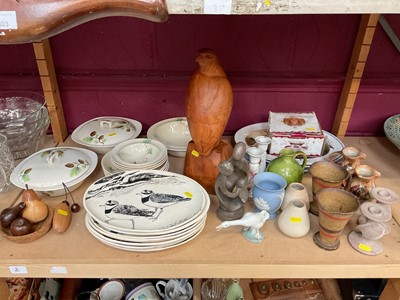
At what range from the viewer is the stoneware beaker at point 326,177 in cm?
84

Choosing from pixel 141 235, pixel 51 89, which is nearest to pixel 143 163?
pixel 141 235

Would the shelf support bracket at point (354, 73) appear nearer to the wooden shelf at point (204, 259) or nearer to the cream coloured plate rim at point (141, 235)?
the wooden shelf at point (204, 259)

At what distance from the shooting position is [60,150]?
40.5 inches

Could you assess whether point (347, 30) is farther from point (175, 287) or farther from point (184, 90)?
point (175, 287)

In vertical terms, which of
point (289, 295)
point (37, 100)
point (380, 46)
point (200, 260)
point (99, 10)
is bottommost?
point (289, 295)

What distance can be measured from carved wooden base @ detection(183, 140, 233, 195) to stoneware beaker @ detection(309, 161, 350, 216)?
8.8 inches

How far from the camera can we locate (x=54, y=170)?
95cm

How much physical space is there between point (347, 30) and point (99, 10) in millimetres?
789

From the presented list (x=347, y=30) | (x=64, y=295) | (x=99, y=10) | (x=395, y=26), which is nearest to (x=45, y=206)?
(x=64, y=295)

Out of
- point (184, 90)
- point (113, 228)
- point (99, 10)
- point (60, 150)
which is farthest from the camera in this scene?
point (184, 90)

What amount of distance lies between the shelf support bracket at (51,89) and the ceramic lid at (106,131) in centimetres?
7

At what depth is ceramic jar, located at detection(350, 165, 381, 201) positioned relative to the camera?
2.92 ft

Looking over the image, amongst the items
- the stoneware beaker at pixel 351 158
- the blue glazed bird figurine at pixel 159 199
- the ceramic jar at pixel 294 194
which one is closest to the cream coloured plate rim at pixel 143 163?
the blue glazed bird figurine at pixel 159 199

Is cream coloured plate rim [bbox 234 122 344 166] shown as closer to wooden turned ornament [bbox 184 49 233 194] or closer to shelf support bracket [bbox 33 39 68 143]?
wooden turned ornament [bbox 184 49 233 194]
